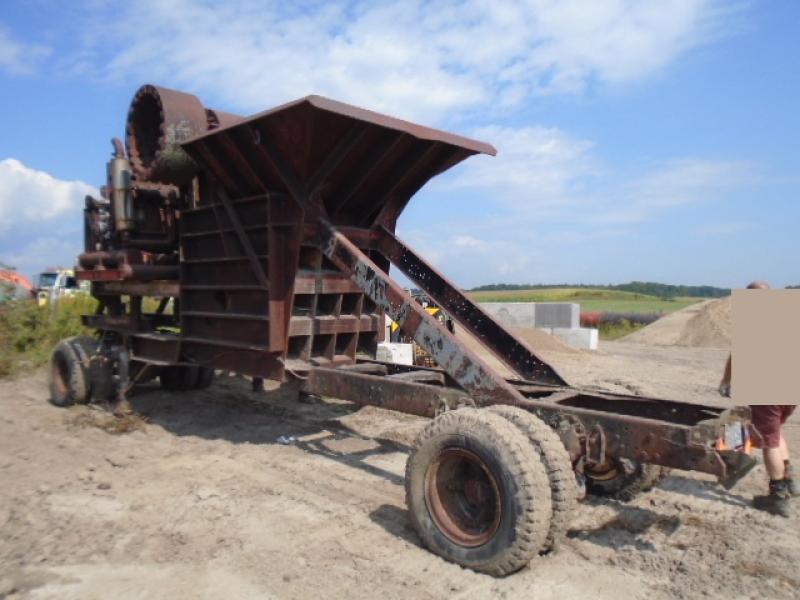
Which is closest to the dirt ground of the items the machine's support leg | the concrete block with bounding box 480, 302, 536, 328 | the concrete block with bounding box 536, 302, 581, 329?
the machine's support leg

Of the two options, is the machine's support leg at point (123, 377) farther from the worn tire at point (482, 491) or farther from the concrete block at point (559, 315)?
the concrete block at point (559, 315)

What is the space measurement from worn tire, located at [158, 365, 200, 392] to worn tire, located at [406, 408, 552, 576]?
6.06 meters

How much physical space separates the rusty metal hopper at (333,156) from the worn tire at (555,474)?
2.82 metres

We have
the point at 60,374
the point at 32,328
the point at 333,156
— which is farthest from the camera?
the point at 32,328

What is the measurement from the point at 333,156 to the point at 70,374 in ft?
16.4

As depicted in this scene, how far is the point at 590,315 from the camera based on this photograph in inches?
1158

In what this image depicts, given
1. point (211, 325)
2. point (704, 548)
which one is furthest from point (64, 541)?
point (704, 548)

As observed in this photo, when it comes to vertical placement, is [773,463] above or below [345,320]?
below

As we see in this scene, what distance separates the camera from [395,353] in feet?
32.8

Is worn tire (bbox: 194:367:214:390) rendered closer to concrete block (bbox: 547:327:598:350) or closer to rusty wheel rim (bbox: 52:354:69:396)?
rusty wheel rim (bbox: 52:354:69:396)

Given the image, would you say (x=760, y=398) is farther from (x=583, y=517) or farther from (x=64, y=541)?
(x=64, y=541)

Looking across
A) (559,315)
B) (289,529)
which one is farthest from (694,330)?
(289,529)

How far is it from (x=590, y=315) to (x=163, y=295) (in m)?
25.0

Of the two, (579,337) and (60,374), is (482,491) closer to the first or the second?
(60,374)
